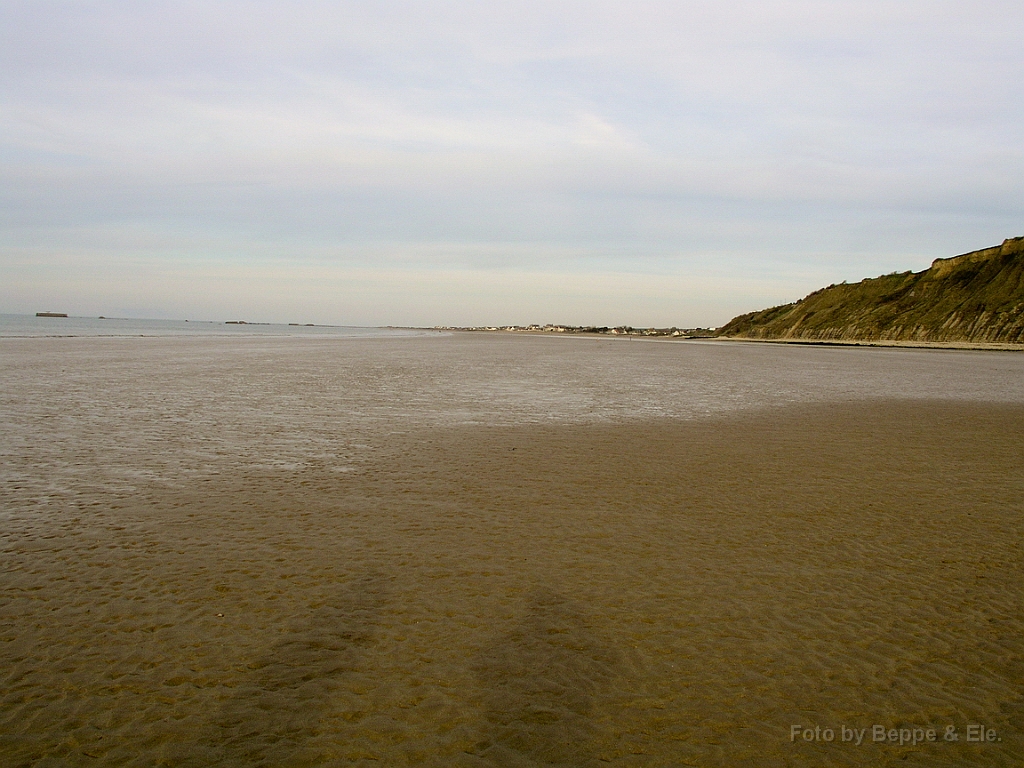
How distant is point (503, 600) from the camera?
18.5 ft

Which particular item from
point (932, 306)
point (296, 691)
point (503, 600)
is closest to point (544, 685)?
point (503, 600)

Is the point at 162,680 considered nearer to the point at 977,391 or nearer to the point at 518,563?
the point at 518,563

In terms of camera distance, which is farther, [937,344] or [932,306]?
[932,306]

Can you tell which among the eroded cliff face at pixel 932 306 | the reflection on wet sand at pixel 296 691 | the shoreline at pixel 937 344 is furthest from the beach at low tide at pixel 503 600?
the eroded cliff face at pixel 932 306

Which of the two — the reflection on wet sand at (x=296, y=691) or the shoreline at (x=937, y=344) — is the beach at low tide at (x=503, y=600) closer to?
the reflection on wet sand at (x=296, y=691)

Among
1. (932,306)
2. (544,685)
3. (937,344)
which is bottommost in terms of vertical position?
(544,685)

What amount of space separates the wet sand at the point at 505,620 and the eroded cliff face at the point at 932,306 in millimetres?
77867

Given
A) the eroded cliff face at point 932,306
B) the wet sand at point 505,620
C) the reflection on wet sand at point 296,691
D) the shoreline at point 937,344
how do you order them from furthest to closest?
the eroded cliff face at point 932,306, the shoreline at point 937,344, the wet sand at point 505,620, the reflection on wet sand at point 296,691

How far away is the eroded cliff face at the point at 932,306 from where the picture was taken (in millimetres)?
72438

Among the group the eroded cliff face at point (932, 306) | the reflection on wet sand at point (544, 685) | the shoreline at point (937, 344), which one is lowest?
the reflection on wet sand at point (544, 685)

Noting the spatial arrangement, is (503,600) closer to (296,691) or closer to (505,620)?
(505,620)

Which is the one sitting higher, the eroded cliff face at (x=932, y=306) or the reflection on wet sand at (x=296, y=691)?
the eroded cliff face at (x=932, y=306)

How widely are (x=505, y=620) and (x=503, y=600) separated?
35 centimetres

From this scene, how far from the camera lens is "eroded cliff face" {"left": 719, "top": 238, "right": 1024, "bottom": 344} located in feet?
238
